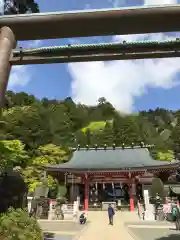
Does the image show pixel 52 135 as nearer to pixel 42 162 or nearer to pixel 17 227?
pixel 42 162

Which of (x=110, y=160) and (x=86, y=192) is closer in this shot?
(x=86, y=192)

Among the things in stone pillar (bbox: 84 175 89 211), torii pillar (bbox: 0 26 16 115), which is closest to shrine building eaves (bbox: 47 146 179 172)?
stone pillar (bbox: 84 175 89 211)

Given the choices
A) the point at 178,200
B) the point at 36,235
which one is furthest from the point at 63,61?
the point at 178,200

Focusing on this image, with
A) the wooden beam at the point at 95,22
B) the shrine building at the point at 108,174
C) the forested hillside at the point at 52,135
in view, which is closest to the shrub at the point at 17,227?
the wooden beam at the point at 95,22

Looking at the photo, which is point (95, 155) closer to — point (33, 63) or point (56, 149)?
point (56, 149)

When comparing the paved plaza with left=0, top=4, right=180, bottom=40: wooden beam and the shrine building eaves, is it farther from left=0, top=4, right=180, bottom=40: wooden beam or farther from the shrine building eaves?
left=0, top=4, right=180, bottom=40: wooden beam

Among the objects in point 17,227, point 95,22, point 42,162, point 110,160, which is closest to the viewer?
point 95,22

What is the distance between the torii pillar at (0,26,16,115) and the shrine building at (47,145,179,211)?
21.4 m

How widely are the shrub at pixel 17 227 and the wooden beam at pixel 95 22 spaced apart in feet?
12.2

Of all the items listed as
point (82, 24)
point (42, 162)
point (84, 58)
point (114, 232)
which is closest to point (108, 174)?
point (42, 162)

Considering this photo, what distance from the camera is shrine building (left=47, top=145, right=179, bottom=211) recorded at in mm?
25413

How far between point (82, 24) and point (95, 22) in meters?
0.26

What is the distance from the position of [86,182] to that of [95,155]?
600 cm

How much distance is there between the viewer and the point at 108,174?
2634 cm
